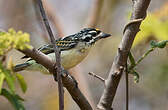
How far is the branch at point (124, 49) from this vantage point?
7.00 ft

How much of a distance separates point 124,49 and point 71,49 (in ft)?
4.68

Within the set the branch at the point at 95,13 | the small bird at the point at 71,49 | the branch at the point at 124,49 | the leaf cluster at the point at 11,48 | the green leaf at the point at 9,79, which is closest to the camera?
the leaf cluster at the point at 11,48

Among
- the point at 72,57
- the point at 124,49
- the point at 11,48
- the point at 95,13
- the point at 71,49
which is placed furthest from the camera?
the point at 95,13

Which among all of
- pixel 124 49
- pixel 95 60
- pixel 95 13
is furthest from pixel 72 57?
pixel 95 60

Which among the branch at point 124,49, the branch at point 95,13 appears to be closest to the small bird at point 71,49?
the branch at point 95,13

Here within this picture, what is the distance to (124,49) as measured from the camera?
7.11 ft

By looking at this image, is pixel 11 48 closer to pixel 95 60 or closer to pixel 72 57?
pixel 72 57

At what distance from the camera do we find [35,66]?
3285 millimetres

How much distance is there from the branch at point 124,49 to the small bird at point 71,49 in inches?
39.7

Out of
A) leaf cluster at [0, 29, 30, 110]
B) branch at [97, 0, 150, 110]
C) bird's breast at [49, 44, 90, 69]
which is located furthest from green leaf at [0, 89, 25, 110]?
bird's breast at [49, 44, 90, 69]

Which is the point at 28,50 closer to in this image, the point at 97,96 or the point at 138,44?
the point at 138,44

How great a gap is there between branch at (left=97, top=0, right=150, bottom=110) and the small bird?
3.31 feet

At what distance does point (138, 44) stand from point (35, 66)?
3.62 ft

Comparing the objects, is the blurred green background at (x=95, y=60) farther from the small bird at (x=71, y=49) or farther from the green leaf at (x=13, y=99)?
the green leaf at (x=13, y=99)
